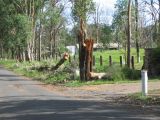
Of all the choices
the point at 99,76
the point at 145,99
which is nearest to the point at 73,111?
the point at 145,99

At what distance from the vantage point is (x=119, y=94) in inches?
822

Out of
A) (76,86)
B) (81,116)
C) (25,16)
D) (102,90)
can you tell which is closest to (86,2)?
(25,16)

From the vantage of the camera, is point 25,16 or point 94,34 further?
point 94,34

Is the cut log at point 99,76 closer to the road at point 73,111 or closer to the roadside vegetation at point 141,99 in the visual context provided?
the roadside vegetation at point 141,99

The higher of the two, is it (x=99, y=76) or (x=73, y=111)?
(x=99, y=76)

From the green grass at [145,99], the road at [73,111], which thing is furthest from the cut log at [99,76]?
the road at [73,111]

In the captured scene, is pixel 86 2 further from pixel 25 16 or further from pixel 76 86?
pixel 76 86

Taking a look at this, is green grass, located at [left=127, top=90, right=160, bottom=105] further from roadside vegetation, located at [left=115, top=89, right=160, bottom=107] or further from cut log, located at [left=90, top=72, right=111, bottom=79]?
cut log, located at [left=90, top=72, right=111, bottom=79]

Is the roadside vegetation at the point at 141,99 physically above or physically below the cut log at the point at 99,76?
below

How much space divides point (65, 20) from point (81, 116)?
82506 mm

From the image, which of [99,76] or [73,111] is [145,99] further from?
[99,76]

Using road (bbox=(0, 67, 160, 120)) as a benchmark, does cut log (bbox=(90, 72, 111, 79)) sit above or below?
above

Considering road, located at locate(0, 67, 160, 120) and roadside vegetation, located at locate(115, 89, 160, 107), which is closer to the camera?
road, located at locate(0, 67, 160, 120)

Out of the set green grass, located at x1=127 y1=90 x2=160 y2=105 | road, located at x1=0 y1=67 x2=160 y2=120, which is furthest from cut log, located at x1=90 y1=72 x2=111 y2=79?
road, located at x1=0 y1=67 x2=160 y2=120
